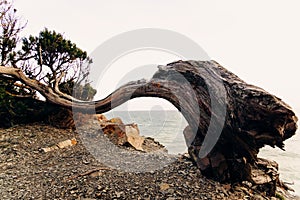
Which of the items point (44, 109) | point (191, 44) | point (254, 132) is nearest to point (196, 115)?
point (254, 132)

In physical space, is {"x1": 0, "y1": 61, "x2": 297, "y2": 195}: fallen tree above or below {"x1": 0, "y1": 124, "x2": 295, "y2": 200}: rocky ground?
above

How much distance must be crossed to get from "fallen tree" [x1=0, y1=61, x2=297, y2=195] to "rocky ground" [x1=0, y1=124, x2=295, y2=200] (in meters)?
0.38

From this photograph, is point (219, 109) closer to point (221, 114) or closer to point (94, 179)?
point (221, 114)

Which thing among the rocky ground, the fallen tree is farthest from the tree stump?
the rocky ground

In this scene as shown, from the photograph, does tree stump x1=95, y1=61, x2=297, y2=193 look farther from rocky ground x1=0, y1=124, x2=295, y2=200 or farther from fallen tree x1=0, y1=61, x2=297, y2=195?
rocky ground x1=0, y1=124, x2=295, y2=200

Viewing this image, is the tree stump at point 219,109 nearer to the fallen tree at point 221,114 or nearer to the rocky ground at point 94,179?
the fallen tree at point 221,114

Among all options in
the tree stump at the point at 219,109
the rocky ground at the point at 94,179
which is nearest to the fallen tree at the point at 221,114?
the tree stump at the point at 219,109

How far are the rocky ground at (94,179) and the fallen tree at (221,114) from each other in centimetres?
38

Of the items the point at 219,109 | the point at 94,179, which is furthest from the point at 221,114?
the point at 94,179

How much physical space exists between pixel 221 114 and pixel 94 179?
2638mm

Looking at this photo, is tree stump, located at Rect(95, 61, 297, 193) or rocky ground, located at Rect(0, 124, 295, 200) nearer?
tree stump, located at Rect(95, 61, 297, 193)

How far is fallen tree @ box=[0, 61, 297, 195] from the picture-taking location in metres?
2.79

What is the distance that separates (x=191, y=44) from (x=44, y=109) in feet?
19.5

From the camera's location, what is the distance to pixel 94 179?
12.8 ft
